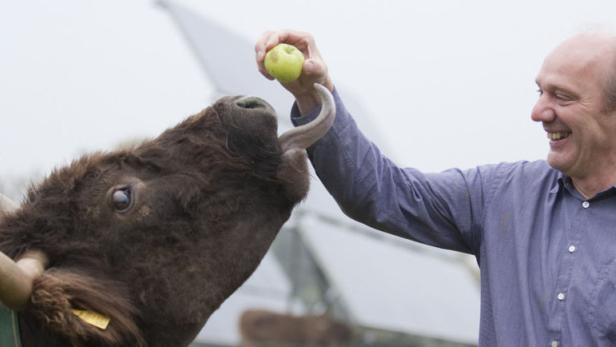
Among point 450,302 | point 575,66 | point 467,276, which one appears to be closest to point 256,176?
point 575,66

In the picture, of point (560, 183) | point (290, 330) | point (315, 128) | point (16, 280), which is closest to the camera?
point (16, 280)

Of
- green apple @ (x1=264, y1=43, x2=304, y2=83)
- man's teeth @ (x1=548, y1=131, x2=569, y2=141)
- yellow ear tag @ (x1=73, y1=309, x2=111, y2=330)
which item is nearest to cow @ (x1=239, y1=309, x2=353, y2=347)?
man's teeth @ (x1=548, y1=131, x2=569, y2=141)

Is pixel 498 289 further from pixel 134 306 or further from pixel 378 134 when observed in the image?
pixel 378 134

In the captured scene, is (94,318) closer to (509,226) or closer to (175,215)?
(175,215)

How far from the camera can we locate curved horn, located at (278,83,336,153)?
414cm

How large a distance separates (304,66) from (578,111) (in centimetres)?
103

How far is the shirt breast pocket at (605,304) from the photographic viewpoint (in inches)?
148

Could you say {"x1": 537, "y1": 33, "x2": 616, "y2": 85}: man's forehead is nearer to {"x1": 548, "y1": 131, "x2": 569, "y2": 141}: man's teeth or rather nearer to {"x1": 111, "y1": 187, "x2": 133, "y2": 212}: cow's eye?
{"x1": 548, "y1": 131, "x2": 569, "y2": 141}: man's teeth

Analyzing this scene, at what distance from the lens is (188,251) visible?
4207mm

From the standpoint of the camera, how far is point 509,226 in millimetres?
4262

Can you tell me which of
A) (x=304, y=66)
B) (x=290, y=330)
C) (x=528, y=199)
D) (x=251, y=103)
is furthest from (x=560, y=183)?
(x=290, y=330)

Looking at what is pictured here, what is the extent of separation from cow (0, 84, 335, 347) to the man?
0.20m

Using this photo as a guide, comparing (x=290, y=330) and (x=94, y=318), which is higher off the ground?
(x=94, y=318)

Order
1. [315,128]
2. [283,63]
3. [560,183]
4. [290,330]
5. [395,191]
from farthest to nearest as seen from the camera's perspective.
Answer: [290,330], [395,191], [560,183], [315,128], [283,63]
